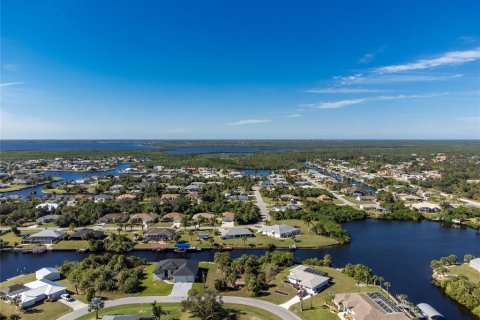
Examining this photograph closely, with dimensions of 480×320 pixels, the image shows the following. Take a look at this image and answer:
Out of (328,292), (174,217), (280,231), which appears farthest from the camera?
(174,217)

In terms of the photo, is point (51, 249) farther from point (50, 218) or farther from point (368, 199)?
point (368, 199)

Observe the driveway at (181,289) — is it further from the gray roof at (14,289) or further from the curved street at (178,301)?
the gray roof at (14,289)

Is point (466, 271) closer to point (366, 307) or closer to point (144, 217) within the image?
point (366, 307)

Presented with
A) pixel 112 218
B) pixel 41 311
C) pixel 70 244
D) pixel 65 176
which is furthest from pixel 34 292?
pixel 65 176

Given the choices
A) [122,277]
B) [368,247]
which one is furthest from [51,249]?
[368,247]

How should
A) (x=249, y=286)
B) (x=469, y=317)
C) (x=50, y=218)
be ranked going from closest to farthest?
(x=469, y=317) → (x=249, y=286) → (x=50, y=218)

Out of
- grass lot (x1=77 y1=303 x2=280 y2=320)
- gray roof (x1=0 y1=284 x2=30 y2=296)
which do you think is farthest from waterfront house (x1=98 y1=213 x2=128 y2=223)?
grass lot (x1=77 y1=303 x2=280 y2=320)
